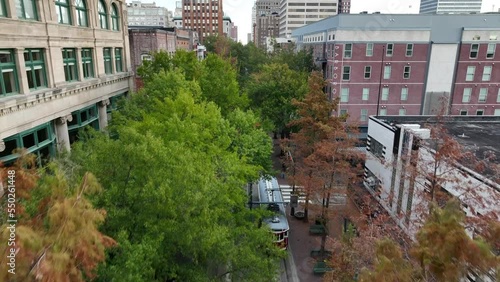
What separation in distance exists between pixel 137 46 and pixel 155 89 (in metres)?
17.7

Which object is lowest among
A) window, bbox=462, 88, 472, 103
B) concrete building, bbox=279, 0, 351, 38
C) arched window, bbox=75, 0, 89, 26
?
window, bbox=462, 88, 472, 103

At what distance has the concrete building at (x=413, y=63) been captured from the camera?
3738cm

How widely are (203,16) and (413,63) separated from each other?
294 feet

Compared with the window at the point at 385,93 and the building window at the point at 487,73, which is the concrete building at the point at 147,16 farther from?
the building window at the point at 487,73

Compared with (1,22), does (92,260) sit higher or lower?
lower

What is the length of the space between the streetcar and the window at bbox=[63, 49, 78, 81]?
627 inches

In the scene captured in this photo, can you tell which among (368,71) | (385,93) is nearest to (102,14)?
(368,71)

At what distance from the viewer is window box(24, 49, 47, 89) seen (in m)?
19.3

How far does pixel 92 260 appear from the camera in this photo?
5.75m

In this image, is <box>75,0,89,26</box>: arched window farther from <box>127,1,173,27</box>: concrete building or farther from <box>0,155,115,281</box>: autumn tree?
<box>127,1,173,27</box>: concrete building

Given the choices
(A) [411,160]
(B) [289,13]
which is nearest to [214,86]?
(A) [411,160]

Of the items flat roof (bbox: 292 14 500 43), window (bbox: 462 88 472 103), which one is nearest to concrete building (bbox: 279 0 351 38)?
flat roof (bbox: 292 14 500 43)

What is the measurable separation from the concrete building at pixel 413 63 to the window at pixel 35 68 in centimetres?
2874

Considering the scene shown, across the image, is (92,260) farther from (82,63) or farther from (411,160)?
(82,63)
